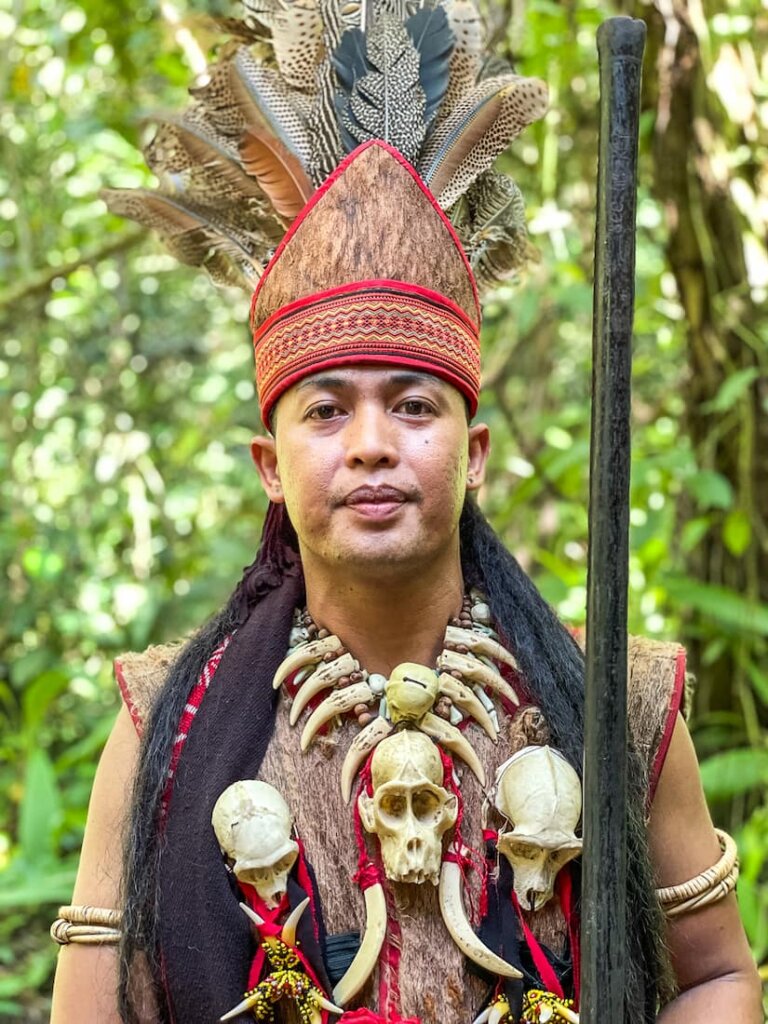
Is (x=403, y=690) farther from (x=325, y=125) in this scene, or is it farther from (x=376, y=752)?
(x=325, y=125)

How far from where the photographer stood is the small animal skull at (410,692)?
2086 millimetres

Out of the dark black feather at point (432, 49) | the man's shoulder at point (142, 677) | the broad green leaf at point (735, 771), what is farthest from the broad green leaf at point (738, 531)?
the man's shoulder at point (142, 677)

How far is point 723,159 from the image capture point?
3.94 m

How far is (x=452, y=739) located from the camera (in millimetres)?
2107

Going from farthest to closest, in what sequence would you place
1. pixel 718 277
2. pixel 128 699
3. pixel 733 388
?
pixel 718 277 → pixel 733 388 → pixel 128 699

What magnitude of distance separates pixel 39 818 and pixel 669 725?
9.58 ft

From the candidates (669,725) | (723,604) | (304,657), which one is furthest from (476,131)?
(723,604)

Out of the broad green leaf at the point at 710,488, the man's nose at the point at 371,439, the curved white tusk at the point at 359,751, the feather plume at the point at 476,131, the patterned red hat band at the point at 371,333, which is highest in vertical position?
the feather plume at the point at 476,131

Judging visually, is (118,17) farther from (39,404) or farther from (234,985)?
(234,985)

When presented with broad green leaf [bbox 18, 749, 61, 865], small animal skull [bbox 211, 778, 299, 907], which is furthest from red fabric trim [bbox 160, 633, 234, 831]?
broad green leaf [bbox 18, 749, 61, 865]

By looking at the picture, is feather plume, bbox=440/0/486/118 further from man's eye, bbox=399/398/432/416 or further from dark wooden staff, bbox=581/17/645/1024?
dark wooden staff, bbox=581/17/645/1024

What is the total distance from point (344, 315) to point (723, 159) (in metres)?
2.31

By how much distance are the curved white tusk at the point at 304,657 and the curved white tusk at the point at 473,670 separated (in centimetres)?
18

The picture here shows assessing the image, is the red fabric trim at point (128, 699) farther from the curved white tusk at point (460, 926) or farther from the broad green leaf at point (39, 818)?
the broad green leaf at point (39, 818)
